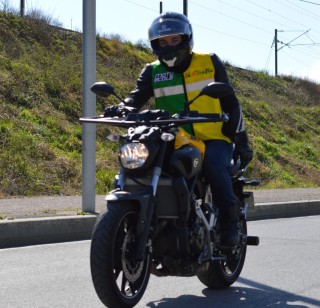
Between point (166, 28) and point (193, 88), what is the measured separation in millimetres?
563

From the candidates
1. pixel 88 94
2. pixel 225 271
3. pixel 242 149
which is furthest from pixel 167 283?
pixel 88 94

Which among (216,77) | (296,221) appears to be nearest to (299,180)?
(296,221)

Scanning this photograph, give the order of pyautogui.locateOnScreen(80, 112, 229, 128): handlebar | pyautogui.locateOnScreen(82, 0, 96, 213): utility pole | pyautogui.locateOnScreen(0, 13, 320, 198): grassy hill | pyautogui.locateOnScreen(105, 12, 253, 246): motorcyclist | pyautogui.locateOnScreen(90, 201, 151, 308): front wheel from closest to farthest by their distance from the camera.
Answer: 1. pyautogui.locateOnScreen(90, 201, 151, 308): front wheel
2. pyautogui.locateOnScreen(80, 112, 229, 128): handlebar
3. pyautogui.locateOnScreen(105, 12, 253, 246): motorcyclist
4. pyautogui.locateOnScreen(82, 0, 96, 213): utility pole
5. pyautogui.locateOnScreen(0, 13, 320, 198): grassy hill

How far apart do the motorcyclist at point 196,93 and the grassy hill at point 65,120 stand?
320 inches

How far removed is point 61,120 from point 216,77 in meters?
14.0

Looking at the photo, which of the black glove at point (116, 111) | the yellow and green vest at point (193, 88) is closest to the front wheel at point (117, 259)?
the black glove at point (116, 111)

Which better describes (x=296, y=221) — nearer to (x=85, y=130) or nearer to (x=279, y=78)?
(x=85, y=130)

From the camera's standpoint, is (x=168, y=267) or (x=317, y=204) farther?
(x=317, y=204)

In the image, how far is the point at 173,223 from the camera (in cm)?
541

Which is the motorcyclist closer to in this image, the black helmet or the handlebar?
the black helmet

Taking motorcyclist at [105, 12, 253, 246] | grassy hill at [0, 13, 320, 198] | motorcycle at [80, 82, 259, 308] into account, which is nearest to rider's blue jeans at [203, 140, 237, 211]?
motorcyclist at [105, 12, 253, 246]

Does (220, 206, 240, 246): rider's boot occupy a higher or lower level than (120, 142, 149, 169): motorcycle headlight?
lower

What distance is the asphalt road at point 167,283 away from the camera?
19.8 feet

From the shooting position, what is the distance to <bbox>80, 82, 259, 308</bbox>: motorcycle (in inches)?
196
